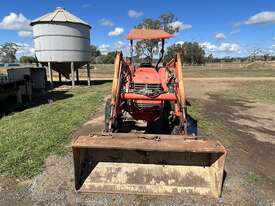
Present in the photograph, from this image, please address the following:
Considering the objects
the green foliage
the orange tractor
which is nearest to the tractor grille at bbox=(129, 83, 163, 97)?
the orange tractor

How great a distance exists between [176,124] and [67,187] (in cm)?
251

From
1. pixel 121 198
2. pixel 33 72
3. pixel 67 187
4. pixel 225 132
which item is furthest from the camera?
pixel 33 72

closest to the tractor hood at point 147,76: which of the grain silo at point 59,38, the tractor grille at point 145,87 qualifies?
the tractor grille at point 145,87

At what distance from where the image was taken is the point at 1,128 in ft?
26.1

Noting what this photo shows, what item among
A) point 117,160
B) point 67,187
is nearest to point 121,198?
point 117,160

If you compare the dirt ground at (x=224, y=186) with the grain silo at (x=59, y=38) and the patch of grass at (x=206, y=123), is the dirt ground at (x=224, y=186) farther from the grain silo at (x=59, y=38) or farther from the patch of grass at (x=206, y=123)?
the grain silo at (x=59, y=38)

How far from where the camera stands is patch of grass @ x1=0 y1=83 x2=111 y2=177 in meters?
5.36

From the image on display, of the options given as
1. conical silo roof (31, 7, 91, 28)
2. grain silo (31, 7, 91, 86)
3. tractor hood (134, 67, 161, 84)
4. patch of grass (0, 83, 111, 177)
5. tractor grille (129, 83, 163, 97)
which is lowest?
patch of grass (0, 83, 111, 177)

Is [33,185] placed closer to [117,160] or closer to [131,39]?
[117,160]

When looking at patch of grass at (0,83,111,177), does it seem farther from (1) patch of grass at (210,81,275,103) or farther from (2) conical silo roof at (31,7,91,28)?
(2) conical silo roof at (31,7,91,28)

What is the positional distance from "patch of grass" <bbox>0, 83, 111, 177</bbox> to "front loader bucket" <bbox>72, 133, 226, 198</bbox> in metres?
1.33

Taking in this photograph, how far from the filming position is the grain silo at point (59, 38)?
18203 mm

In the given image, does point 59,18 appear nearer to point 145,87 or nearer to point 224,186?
point 145,87

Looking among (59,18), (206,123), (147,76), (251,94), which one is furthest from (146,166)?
(59,18)
